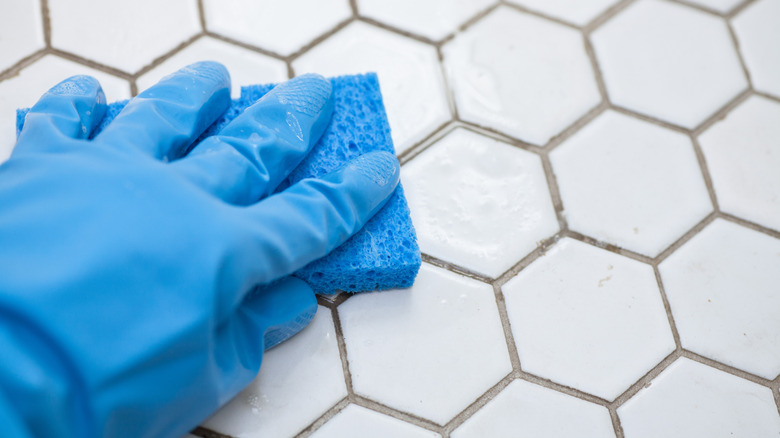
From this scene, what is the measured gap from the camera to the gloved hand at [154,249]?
0.63 meters

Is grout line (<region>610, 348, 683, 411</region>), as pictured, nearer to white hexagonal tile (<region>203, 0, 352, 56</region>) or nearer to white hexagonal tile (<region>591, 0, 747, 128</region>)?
white hexagonal tile (<region>591, 0, 747, 128</region>)

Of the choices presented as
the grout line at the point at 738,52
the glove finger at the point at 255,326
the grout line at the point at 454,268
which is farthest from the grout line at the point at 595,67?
the glove finger at the point at 255,326

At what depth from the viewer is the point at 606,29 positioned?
1.09 metres

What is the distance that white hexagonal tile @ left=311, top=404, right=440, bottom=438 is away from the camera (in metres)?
0.87

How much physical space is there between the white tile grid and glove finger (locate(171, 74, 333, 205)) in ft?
0.54

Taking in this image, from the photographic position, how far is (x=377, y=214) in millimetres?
875

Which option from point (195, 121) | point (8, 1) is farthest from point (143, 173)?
point (8, 1)

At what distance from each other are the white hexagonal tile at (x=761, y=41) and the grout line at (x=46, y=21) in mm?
1183

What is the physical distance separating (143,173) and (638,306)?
0.73 m

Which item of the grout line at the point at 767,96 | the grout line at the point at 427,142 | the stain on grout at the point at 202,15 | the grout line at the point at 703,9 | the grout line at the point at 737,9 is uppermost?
the grout line at the point at 737,9

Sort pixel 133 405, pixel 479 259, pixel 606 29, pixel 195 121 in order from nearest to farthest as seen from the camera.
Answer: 1. pixel 133 405
2. pixel 195 121
3. pixel 479 259
4. pixel 606 29

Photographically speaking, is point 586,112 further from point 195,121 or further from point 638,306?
point 195,121

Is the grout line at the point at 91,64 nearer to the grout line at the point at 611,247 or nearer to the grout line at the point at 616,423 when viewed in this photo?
the grout line at the point at 611,247

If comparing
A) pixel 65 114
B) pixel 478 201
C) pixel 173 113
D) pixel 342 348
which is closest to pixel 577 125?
pixel 478 201
